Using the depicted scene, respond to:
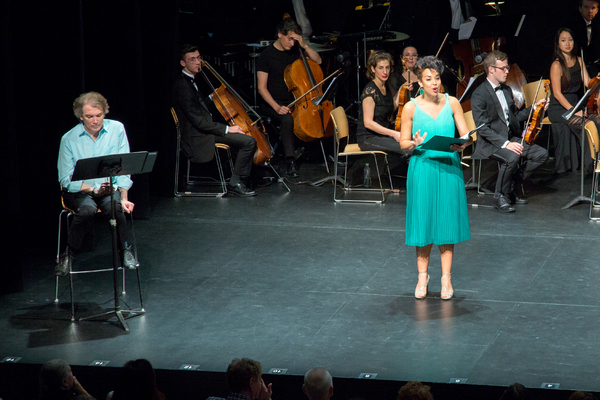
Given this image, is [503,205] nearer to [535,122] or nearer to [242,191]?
[535,122]

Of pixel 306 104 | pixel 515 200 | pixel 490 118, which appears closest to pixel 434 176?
pixel 490 118

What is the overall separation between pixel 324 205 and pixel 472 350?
3.12 m

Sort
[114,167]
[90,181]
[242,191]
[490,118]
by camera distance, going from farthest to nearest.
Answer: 1. [242,191]
2. [490,118]
3. [90,181]
4. [114,167]

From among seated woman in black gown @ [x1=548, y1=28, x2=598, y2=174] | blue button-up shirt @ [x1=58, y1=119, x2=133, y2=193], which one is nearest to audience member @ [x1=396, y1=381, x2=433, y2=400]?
blue button-up shirt @ [x1=58, y1=119, x2=133, y2=193]

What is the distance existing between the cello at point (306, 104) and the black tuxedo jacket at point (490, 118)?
160cm

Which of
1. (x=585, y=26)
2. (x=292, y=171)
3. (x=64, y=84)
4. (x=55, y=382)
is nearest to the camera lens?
(x=55, y=382)

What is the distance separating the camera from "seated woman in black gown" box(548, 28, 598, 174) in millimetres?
7359

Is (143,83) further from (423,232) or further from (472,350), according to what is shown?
(472,350)

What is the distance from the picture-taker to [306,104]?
298 inches

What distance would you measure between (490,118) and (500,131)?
0.14 metres

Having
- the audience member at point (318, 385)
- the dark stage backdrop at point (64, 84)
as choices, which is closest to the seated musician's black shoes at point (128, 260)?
the dark stage backdrop at point (64, 84)

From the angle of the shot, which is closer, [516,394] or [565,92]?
[516,394]

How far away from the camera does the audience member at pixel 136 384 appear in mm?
2814

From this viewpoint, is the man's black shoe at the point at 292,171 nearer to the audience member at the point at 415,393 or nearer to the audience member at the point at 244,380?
the audience member at the point at 244,380
